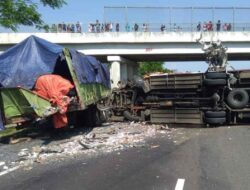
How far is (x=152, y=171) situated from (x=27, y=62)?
24.7 ft

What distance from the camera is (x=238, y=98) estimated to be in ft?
61.5

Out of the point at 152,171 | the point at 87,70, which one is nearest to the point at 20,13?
the point at 87,70

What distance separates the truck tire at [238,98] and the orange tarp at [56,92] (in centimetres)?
630

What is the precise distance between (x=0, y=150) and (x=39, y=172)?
4077 millimetres

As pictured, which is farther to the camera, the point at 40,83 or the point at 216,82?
the point at 216,82

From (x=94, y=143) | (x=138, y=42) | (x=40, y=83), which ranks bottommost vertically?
(x=94, y=143)

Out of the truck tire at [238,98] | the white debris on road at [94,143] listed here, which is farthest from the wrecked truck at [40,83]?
the truck tire at [238,98]

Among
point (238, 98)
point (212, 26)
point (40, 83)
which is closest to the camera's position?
point (40, 83)

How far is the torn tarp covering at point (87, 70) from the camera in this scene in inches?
658

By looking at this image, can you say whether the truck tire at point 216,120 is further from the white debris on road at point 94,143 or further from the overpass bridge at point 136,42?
the overpass bridge at point 136,42

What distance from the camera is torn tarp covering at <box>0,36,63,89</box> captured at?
15531mm

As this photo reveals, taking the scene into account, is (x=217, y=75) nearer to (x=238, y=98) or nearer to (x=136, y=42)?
(x=238, y=98)

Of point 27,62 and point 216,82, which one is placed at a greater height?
point 27,62

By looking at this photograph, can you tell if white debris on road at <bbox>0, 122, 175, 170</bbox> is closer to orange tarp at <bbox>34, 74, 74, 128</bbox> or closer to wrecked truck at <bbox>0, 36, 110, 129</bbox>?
orange tarp at <bbox>34, 74, 74, 128</bbox>
